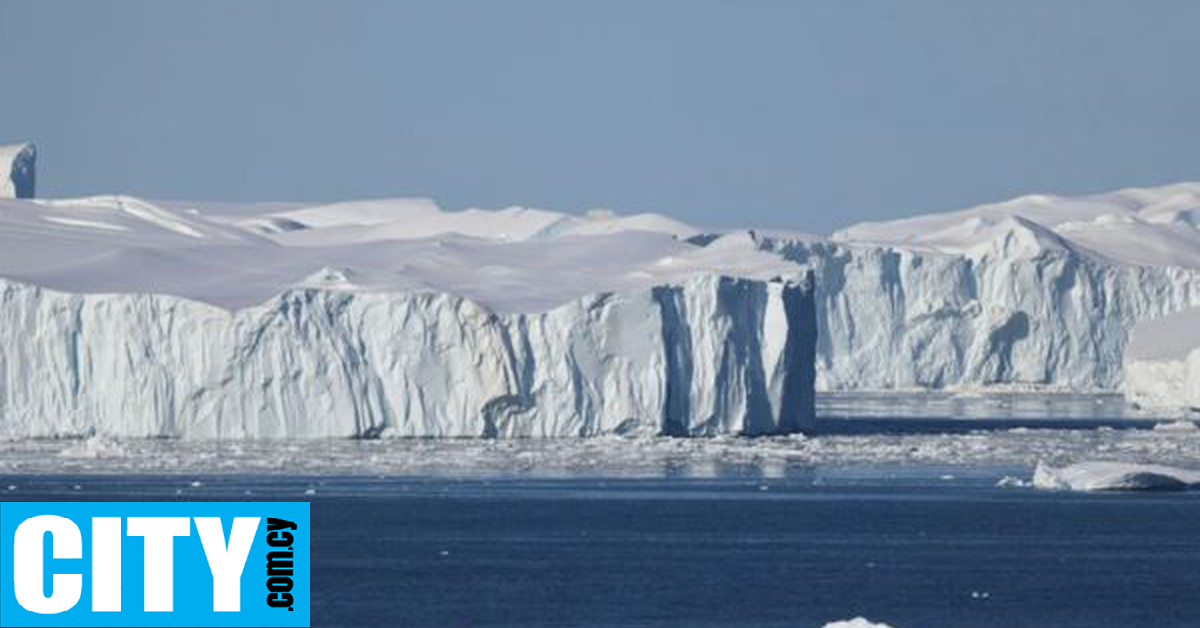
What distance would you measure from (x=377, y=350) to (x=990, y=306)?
3299 cm

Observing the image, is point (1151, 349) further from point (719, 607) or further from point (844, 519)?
point (719, 607)

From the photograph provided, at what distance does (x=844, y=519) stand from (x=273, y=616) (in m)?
15.3

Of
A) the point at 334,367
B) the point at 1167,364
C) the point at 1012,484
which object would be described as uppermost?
the point at 1167,364

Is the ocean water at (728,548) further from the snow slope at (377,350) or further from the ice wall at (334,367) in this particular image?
the snow slope at (377,350)

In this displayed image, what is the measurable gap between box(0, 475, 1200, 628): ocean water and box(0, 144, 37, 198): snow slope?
2607 cm

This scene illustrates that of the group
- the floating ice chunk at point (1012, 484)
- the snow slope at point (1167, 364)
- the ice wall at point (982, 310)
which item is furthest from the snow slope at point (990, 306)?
the floating ice chunk at point (1012, 484)

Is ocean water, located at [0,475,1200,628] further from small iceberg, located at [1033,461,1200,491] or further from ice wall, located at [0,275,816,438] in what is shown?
ice wall, located at [0,275,816,438]

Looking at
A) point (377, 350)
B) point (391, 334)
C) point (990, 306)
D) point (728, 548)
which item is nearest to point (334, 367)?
point (377, 350)

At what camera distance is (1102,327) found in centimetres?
7694

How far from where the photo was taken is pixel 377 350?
152 feet

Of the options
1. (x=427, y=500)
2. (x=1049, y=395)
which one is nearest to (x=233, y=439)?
(x=427, y=500)

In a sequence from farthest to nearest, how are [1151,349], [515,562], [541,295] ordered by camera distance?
[1151,349] → [541,295] → [515,562]

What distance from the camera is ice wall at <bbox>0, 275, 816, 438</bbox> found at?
45500 millimetres
